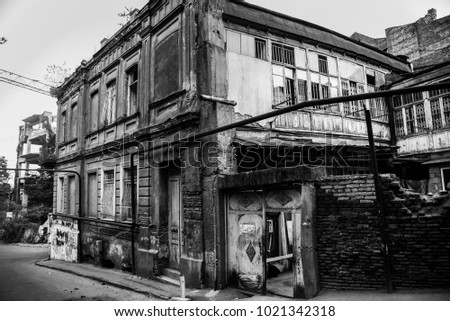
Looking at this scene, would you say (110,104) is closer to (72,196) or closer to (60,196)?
(72,196)

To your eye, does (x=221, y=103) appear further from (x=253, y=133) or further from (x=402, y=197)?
(x=402, y=197)

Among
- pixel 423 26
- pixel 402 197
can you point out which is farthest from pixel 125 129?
pixel 423 26

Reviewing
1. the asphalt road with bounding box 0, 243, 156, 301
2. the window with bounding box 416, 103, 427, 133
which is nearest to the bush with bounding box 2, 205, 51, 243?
the asphalt road with bounding box 0, 243, 156, 301

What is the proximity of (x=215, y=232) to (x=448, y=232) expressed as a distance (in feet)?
12.6

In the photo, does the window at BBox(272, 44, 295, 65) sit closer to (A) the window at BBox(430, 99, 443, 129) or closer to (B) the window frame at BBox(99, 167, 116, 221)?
(A) the window at BBox(430, 99, 443, 129)

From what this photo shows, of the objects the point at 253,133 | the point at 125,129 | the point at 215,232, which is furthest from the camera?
the point at 125,129

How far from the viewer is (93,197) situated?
452 inches

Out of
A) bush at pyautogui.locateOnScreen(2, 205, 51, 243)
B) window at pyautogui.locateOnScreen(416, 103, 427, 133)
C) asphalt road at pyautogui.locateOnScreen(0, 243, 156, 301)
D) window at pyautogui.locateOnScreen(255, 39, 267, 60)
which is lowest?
asphalt road at pyautogui.locateOnScreen(0, 243, 156, 301)

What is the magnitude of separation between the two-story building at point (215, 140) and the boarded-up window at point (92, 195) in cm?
4

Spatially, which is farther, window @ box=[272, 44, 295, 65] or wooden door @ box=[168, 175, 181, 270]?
window @ box=[272, 44, 295, 65]

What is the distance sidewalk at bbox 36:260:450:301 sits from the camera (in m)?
4.07

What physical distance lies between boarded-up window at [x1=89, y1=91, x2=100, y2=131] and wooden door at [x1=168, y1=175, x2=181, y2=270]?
17.9 feet

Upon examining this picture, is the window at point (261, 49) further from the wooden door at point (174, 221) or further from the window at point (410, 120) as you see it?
the window at point (410, 120)

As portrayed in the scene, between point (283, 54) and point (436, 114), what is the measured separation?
5.48 meters
